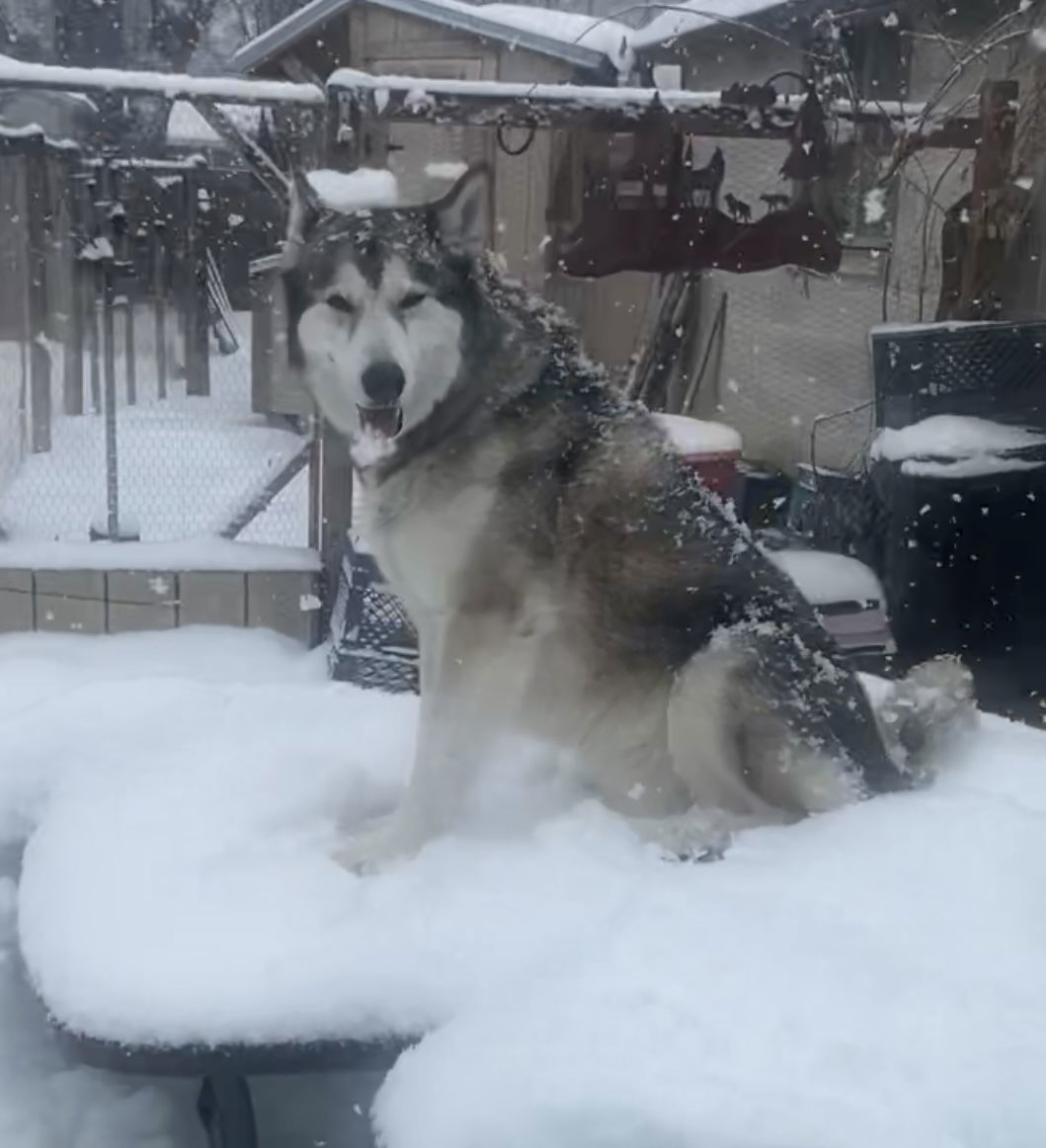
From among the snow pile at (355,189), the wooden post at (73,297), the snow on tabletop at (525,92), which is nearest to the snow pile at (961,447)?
the snow on tabletop at (525,92)

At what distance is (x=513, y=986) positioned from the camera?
71.8 inches

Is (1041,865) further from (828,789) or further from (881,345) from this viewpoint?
(881,345)

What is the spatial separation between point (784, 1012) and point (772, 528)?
3466 mm

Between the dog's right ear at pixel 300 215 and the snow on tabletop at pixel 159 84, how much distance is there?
83.3 inches

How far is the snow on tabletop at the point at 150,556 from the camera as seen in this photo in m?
4.81

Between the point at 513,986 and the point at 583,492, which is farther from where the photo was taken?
the point at 583,492

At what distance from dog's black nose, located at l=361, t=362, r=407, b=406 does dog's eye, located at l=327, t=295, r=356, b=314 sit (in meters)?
0.14

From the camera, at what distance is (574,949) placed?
1.91m

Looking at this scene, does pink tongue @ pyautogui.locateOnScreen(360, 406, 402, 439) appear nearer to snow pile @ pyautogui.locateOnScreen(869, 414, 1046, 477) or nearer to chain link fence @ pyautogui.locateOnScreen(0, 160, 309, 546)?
snow pile @ pyautogui.locateOnScreen(869, 414, 1046, 477)

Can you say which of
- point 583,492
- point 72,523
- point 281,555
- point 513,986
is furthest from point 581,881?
point 72,523

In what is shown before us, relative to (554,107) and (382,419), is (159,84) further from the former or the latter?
(382,419)

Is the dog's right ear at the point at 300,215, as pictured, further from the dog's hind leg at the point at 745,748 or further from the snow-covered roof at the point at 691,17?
the snow-covered roof at the point at 691,17

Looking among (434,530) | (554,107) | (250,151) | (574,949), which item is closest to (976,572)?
(554,107)

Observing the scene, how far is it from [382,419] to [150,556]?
109 inches
